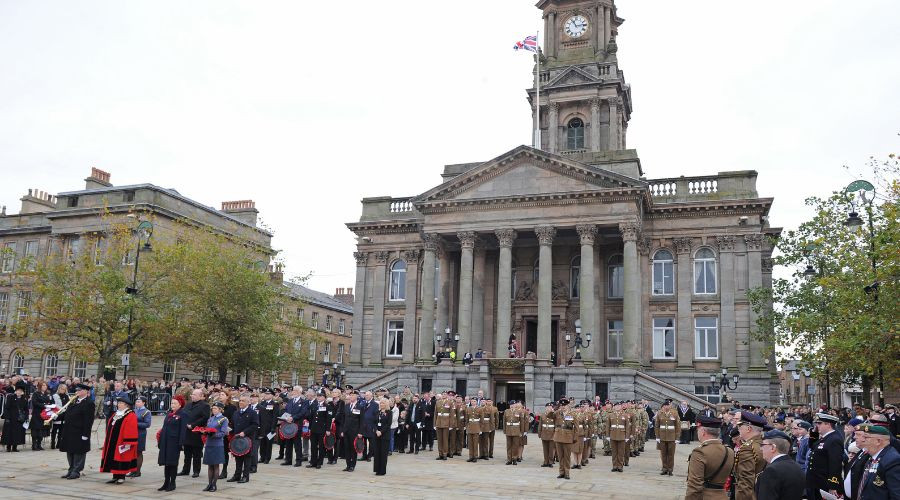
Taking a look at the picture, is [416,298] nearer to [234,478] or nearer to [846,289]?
[846,289]

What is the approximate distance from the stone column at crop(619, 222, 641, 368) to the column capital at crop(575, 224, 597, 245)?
1541 mm

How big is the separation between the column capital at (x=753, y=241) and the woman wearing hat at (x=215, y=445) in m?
36.5

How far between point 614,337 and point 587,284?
235 inches

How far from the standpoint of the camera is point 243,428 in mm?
17375

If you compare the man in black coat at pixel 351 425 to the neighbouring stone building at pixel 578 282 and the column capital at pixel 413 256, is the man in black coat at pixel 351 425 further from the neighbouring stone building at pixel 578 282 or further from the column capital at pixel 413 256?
the column capital at pixel 413 256

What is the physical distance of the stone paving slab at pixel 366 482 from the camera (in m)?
15.4

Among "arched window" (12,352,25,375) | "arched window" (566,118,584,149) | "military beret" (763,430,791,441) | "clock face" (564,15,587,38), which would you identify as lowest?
"military beret" (763,430,791,441)

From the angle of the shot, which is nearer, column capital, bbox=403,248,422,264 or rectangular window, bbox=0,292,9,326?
column capital, bbox=403,248,422,264

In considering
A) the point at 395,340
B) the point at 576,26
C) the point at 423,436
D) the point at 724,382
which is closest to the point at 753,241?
the point at 724,382

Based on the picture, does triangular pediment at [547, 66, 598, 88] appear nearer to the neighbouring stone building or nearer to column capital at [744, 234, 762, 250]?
the neighbouring stone building

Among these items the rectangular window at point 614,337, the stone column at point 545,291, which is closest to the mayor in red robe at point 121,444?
the stone column at point 545,291

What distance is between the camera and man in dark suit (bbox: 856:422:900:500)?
8.17 meters

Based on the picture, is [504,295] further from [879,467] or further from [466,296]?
[879,467]

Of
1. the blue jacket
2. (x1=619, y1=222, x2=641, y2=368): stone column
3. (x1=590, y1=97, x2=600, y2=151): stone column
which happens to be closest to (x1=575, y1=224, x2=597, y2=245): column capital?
(x1=619, y1=222, x2=641, y2=368): stone column
